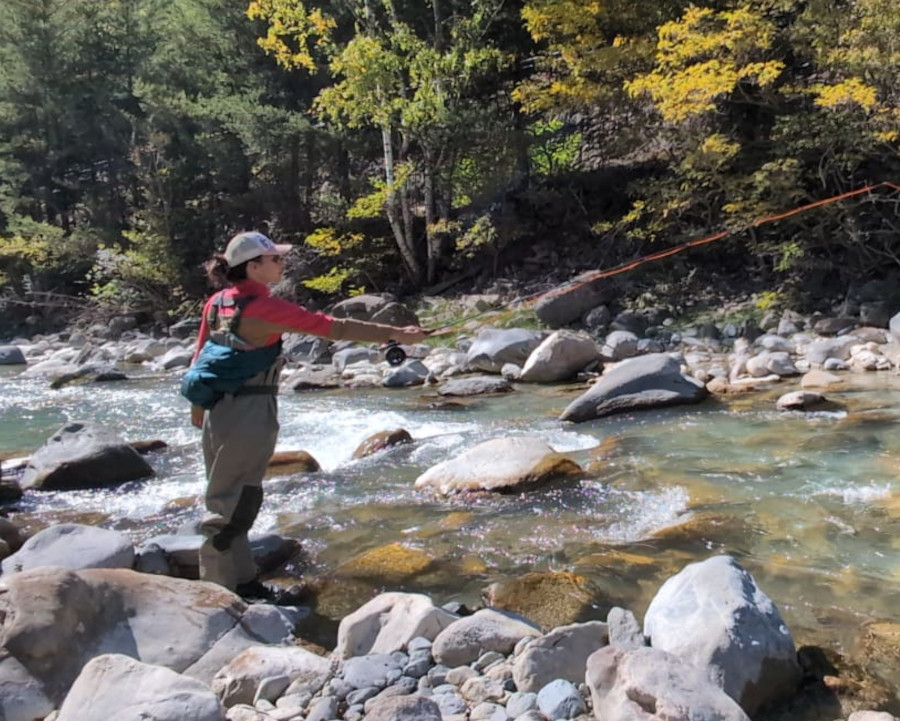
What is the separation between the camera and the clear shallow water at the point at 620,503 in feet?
12.7

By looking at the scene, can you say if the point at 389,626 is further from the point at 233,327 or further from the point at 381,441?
the point at 381,441

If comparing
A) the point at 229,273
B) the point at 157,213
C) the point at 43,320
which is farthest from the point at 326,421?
the point at 43,320

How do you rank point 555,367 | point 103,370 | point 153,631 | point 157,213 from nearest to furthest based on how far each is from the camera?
point 153,631 → point 555,367 → point 103,370 → point 157,213

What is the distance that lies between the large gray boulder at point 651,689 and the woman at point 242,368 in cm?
182

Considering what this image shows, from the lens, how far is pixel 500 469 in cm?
550

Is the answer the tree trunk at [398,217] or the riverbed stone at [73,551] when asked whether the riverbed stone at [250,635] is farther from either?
→ the tree trunk at [398,217]

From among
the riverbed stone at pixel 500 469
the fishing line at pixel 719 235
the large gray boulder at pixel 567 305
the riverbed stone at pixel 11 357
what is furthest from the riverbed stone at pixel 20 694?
the riverbed stone at pixel 11 357

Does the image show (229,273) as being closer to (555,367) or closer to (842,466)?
(842,466)

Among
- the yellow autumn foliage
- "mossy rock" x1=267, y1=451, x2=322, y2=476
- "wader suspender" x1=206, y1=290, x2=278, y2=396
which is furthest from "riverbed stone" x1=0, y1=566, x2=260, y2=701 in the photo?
the yellow autumn foliage

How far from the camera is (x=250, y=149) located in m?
17.5

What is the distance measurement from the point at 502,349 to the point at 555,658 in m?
8.36

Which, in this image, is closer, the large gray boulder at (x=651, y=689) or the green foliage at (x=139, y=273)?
the large gray boulder at (x=651, y=689)

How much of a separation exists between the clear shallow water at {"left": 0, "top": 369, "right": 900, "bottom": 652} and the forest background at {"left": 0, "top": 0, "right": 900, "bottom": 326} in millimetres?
5081

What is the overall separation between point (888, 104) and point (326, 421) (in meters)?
8.72
